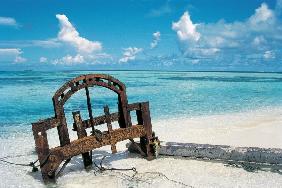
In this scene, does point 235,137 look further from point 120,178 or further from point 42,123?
point 42,123

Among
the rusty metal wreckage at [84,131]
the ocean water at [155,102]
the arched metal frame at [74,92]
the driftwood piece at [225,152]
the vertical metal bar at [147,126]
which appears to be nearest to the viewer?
the rusty metal wreckage at [84,131]

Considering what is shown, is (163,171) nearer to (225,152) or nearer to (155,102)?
(225,152)

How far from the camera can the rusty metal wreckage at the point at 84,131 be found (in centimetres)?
848

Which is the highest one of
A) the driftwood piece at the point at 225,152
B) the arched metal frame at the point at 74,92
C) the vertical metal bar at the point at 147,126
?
the arched metal frame at the point at 74,92

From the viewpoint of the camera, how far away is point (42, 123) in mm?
8297

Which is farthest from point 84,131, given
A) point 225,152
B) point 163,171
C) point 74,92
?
point 225,152

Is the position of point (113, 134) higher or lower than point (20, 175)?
higher

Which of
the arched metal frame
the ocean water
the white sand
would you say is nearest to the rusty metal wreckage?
the arched metal frame

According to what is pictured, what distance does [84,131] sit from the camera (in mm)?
9336

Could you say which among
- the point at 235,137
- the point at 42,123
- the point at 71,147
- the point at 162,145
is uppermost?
the point at 42,123

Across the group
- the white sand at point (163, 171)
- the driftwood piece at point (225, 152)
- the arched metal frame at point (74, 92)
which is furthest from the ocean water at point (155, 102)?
the driftwood piece at point (225, 152)

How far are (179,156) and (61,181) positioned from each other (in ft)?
11.6

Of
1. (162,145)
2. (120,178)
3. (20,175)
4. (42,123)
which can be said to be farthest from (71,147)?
(162,145)

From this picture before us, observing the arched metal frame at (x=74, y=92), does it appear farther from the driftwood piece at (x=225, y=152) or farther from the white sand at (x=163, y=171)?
the driftwood piece at (x=225, y=152)
